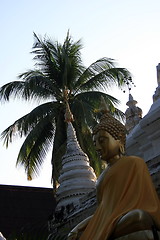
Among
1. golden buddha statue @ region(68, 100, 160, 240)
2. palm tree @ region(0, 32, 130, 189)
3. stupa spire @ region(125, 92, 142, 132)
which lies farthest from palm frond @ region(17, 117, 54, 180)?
golden buddha statue @ region(68, 100, 160, 240)

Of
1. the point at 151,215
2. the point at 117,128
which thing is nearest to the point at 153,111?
the point at 117,128

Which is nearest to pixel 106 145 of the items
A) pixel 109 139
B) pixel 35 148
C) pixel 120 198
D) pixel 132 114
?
pixel 109 139

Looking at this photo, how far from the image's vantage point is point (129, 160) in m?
4.38

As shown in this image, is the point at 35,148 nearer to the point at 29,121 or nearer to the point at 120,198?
the point at 29,121

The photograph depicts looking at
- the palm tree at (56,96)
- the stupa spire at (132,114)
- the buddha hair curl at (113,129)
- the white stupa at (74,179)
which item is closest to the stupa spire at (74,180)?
the white stupa at (74,179)

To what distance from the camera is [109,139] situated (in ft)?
15.1

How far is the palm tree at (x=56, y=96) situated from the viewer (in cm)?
1741

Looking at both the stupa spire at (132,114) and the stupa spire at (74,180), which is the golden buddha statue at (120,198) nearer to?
the stupa spire at (74,180)

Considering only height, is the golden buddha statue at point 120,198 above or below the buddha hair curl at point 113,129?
below

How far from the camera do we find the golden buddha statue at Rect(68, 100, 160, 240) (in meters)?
3.72

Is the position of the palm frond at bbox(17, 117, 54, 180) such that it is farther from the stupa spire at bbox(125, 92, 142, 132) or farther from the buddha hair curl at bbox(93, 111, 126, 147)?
the buddha hair curl at bbox(93, 111, 126, 147)

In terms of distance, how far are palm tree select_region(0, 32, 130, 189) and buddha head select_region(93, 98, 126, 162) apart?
37.9 feet

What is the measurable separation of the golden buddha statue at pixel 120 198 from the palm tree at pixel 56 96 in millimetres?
11592

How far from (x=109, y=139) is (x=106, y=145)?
0.06 metres
